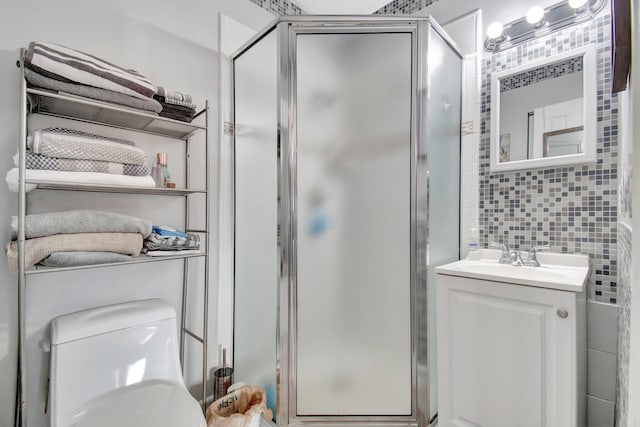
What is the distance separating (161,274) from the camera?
1.46 m

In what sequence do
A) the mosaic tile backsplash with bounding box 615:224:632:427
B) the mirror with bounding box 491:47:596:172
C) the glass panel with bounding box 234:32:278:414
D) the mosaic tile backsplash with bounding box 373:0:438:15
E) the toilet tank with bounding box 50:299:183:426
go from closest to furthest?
the mosaic tile backsplash with bounding box 615:224:632:427
the toilet tank with bounding box 50:299:183:426
the mirror with bounding box 491:47:596:172
the glass panel with bounding box 234:32:278:414
the mosaic tile backsplash with bounding box 373:0:438:15

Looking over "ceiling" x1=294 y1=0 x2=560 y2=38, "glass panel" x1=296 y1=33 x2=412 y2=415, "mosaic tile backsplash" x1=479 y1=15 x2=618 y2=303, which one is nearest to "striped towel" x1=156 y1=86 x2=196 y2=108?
"glass panel" x1=296 y1=33 x2=412 y2=415

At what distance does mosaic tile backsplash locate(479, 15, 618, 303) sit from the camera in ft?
4.18

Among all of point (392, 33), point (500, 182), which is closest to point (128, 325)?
point (392, 33)

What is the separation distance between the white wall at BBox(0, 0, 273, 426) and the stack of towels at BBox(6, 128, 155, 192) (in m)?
0.23

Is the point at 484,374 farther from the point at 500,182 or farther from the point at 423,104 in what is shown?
the point at 423,104

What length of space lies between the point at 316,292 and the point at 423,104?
96cm

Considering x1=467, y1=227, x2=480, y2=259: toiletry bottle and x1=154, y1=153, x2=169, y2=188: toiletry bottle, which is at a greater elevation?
x1=154, y1=153, x2=169, y2=188: toiletry bottle

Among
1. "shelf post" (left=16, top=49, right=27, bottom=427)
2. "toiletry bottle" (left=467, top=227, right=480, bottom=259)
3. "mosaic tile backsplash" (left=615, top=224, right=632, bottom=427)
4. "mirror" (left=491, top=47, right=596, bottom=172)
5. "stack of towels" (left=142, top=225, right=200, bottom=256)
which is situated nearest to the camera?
"mosaic tile backsplash" (left=615, top=224, right=632, bottom=427)

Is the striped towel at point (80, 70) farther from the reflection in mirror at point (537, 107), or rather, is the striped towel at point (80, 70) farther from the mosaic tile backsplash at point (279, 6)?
the reflection in mirror at point (537, 107)

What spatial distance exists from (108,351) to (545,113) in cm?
215

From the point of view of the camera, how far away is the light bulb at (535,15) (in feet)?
4.62

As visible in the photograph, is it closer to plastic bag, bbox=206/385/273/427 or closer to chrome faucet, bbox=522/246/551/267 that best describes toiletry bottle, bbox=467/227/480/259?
chrome faucet, bbox=522/246/551/267

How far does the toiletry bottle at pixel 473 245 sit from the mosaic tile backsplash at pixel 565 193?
5 cm
